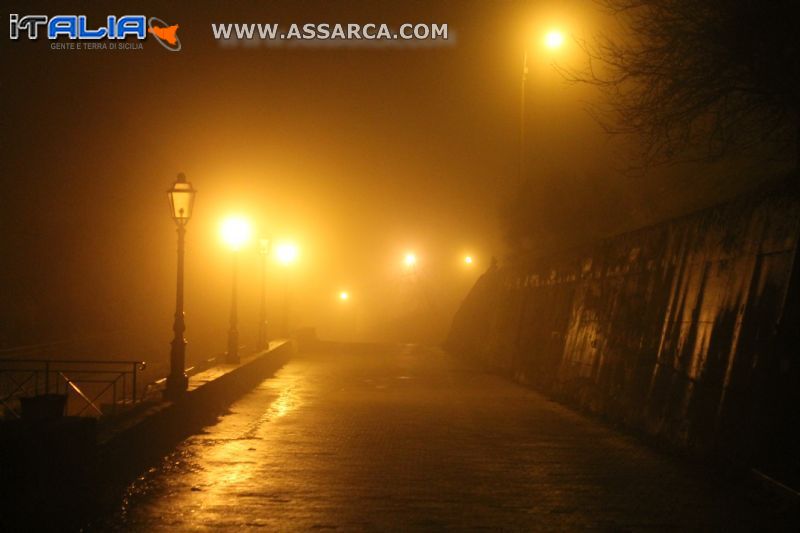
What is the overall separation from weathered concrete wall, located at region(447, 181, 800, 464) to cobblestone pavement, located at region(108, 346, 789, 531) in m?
0.66

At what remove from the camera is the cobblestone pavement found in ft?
25.0

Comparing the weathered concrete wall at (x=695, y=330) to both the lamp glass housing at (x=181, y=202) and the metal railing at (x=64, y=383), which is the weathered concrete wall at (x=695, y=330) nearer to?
the lamp glass housing at (x=181, y=202)

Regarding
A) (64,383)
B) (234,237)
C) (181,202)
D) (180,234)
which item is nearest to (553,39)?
(181,202)

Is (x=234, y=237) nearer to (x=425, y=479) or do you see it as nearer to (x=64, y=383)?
(x=64, y=383)

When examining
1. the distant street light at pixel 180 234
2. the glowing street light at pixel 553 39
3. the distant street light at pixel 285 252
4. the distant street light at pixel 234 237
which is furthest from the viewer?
the distant street light at pixel 285 252

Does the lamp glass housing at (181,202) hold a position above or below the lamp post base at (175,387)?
above

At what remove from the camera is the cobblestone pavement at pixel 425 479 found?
7.62m

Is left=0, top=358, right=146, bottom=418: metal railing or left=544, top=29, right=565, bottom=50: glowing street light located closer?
left=544, top=29, right=565, bottom=50: glowing street light

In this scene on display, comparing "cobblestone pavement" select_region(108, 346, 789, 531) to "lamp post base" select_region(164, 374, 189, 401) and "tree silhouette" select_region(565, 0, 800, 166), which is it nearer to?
"lamp post base" select_region(164, 374, 189, 401)

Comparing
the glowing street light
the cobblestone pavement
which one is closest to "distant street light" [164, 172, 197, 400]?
the cobblestone pavement

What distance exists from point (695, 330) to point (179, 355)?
8339mm

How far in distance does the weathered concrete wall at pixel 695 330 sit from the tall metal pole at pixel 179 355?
7.34 m

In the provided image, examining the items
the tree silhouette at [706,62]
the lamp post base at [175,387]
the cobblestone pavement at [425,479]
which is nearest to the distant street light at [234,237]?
the cobblestone pavement at [425,479]

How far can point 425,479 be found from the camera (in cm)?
960
